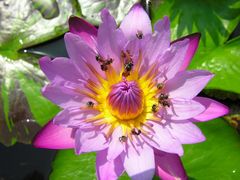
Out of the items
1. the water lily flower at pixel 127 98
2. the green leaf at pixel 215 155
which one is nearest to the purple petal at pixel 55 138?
the water lily flower at pixel 127 98

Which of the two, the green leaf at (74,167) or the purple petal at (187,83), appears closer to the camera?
the purple petal at (187,83)

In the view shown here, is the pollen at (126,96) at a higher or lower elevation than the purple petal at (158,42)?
lower

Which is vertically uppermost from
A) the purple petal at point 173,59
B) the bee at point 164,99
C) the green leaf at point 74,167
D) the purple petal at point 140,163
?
the purple petal at point 173,59

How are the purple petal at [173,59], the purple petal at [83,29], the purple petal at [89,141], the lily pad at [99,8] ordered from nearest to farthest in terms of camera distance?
the purple petal at [89,141] → the purple petal at [173,59] → the purple petal at [83,29] → the lily pad at [99,8]

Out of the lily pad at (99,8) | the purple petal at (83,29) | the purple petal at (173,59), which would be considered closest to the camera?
the purple petal at (173,59)

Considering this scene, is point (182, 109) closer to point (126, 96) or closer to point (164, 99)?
point (164, 99)

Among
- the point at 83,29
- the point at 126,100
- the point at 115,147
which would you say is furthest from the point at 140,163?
the point at 83,29

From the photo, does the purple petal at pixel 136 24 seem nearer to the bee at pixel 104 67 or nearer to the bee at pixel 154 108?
the bee at pixel 104 67

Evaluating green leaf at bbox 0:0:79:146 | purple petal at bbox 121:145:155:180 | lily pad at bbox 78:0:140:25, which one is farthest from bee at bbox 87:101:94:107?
lily pad at bbox 78:0:140:25
